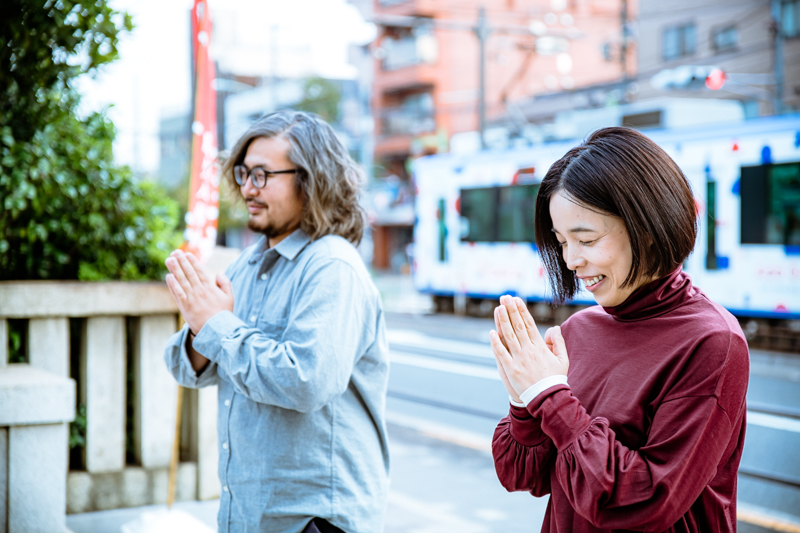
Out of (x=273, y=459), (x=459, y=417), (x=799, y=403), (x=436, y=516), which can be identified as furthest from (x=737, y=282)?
(x=273, y=459)

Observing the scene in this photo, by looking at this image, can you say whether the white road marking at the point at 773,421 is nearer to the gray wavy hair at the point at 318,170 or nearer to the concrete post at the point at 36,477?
the gray wavy hair at the point at 318,170

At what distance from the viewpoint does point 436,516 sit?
4.21 metres

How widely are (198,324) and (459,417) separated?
531cm

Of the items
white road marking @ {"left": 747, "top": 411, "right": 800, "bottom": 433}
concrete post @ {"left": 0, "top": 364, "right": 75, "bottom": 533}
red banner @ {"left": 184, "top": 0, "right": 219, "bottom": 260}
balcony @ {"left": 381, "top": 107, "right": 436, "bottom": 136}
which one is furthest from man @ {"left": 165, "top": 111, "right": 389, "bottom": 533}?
balcony @ {"left": 381, "top": 107, "right": 436, "bottom": 136}

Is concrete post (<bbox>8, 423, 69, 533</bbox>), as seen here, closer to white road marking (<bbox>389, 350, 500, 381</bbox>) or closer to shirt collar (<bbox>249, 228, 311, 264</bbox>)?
shirt collar (<bbox>249, 228, 311, 264</bbox>)

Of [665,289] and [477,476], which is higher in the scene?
[665,289]

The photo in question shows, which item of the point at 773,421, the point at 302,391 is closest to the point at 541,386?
the point at 302,391

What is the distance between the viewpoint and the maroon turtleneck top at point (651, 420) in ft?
4.20

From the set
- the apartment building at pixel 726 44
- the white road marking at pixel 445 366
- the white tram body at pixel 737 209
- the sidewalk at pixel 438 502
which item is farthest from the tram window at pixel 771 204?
the apartment building at pixel 726 44

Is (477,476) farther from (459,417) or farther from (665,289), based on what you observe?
(665,289)

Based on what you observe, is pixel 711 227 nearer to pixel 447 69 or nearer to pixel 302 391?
pixel 302 391

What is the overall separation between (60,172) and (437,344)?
27.4 ft

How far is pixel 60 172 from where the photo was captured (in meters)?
3.84

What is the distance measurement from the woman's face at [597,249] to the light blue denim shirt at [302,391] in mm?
688
